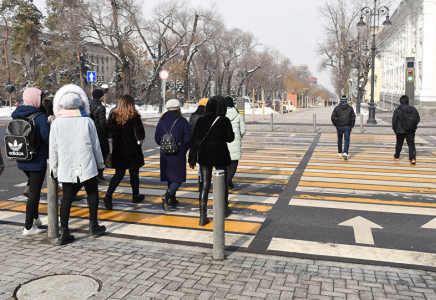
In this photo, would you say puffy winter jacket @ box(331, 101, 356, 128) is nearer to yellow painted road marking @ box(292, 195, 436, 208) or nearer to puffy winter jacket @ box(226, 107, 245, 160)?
yellow painted road marking @ box(292, 195, 436, 208)

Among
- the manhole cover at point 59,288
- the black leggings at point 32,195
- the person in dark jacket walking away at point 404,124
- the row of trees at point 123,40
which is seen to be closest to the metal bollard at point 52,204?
the black leggings at point 32,195

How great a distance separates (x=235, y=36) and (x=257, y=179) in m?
68.7

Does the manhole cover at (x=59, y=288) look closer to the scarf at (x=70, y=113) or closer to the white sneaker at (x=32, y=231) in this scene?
the white sneaker at (x=32, y=231)

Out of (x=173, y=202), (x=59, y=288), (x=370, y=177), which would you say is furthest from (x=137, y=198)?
(x=370, y=177)

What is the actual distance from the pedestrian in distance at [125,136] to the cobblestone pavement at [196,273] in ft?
6.13

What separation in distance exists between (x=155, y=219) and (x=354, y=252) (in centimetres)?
286

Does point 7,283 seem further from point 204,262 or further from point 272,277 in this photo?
point 272,277

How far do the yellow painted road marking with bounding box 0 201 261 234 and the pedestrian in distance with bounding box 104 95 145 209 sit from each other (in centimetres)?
41

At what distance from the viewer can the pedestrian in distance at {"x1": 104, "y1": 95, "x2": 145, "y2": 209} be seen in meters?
7.12

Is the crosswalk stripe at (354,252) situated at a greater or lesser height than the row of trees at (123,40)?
lesser

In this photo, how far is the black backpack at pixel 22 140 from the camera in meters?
5.71

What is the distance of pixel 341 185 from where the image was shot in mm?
9227

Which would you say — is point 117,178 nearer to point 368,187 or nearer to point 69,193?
point 69,193

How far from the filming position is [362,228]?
6281 mm
